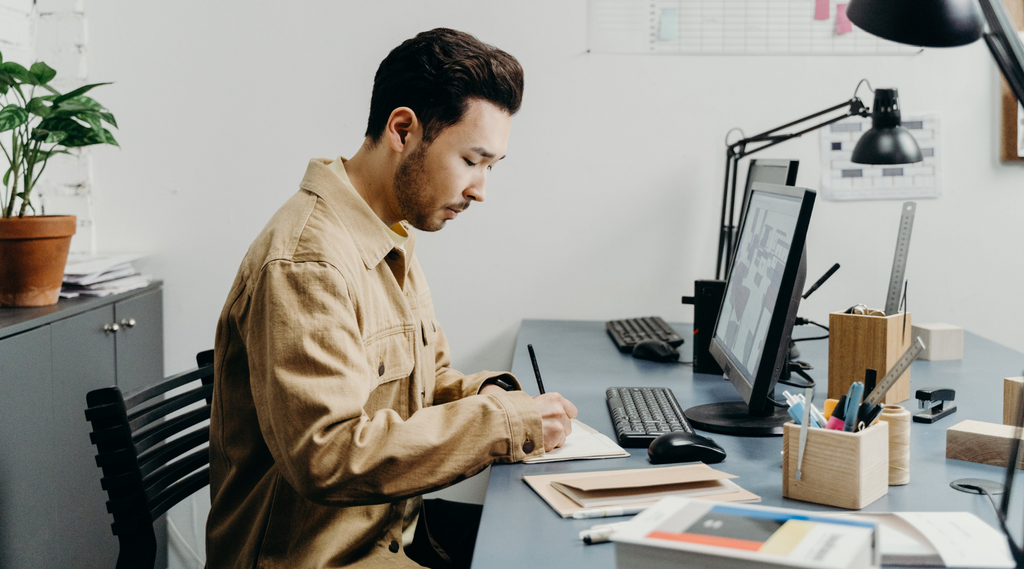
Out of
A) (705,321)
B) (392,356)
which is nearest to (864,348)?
(705,321)

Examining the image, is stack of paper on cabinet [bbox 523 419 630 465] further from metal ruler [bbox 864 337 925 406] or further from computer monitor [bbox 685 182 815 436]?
metal ruler [bbox 864 337 925 406]

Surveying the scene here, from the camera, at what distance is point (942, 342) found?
1.75m

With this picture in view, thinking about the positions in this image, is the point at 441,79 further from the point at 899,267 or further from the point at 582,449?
the point at 899,267

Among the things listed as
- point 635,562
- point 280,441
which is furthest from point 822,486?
point 280,441

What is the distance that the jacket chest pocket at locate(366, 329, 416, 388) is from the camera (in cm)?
110

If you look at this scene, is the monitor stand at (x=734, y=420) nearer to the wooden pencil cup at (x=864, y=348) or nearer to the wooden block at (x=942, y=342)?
the wooden pencil cup at (x=864, y=348)

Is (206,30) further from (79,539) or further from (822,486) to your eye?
(822,486)

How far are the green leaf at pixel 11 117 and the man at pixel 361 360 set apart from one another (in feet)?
2.79

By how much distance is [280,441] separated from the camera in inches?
35.1

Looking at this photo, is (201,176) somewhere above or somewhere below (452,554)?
above

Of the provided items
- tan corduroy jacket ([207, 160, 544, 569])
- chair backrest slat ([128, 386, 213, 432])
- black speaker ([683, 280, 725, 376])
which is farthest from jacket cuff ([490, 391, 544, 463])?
black speaker ([683, 280, 725, 376])

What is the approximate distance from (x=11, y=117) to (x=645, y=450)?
1.47m

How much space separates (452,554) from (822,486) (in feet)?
2.22

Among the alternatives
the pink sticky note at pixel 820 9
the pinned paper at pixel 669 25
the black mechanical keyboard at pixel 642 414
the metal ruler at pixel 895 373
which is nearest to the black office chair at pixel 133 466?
the black mechanical keyboard at pixel 642 414
